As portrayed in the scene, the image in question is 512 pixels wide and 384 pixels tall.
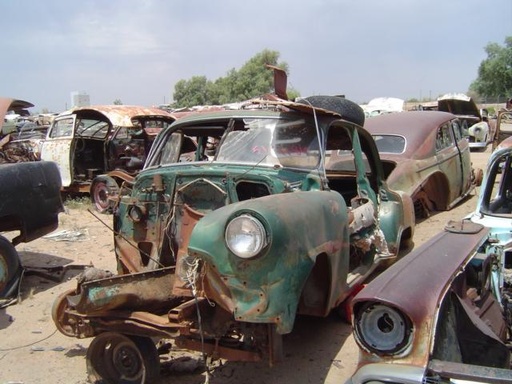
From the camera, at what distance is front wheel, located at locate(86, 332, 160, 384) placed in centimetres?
344

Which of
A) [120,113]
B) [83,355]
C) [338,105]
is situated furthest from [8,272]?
[120,113]

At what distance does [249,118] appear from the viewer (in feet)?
15.3

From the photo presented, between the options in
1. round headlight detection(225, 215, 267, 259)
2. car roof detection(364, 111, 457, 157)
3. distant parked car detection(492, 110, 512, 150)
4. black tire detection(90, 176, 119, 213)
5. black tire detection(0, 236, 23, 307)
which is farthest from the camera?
black tire detection(90, 176, 119, 213)

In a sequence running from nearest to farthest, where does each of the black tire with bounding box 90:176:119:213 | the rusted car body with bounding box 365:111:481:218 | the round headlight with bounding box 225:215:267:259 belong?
1. the round headlight with bounding box 225:215:267:259
2. the rusted car body with bounding box 365:111:481:218
3. the black tire with bounding box 90:176:119:213

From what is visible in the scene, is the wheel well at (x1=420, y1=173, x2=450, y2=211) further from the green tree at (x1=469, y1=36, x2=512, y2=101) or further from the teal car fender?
the green tree at (x1=469, y1=36, x2=512, y2=101)

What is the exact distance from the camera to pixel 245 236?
2.92m

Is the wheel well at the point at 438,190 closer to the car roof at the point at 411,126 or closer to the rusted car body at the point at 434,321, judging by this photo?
the car roof at the point at 411,126

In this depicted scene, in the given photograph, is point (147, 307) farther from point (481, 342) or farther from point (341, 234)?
point (481, 342)

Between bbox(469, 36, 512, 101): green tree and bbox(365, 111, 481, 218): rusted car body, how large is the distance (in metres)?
38.7

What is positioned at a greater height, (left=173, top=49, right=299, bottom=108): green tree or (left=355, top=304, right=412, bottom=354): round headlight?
(left=173, top=49, right=299, bottom=108): green tree

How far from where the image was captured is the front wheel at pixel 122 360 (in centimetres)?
344

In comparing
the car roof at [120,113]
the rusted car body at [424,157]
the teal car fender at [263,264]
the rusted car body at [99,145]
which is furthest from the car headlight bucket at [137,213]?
the car roof at [120,113]

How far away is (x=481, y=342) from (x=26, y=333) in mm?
3932

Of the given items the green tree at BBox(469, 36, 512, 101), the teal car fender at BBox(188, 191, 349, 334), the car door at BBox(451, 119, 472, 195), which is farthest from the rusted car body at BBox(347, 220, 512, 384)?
the green tree at BBox(469, 36, 512, 101)
